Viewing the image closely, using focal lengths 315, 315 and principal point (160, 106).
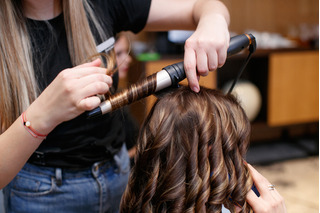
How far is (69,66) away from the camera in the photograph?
706mm

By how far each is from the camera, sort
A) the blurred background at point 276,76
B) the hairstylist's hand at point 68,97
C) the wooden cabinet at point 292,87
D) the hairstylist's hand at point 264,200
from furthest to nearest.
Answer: the wooden cabinet at point 292,87 → the blurred background at point 276,76 → the hairstylist's hand at point 264,200 → the hairstylist's hand at point 68,97

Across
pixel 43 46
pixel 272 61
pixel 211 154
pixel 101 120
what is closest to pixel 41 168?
pixel 101 120

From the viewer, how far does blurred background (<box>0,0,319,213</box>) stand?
7.22 ft

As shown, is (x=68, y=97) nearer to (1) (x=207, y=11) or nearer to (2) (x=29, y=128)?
(2) (x=29, y=128)

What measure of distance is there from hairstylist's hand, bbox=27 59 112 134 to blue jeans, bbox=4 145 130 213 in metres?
0.22

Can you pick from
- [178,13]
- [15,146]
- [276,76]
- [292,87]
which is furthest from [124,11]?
[292,87]

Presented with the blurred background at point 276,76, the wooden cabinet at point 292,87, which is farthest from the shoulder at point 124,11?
the wooden cabinet at point 292,87

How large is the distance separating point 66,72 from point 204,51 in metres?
0.24

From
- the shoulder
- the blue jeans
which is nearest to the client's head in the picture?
the blue jeans

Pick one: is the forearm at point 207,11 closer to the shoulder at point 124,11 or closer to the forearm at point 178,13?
the forearm at point 178,13

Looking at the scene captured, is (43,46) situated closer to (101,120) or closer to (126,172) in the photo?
(101,120)

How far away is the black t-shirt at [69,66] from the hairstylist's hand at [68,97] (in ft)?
0.57

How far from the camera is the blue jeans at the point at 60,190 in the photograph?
71 centimetres

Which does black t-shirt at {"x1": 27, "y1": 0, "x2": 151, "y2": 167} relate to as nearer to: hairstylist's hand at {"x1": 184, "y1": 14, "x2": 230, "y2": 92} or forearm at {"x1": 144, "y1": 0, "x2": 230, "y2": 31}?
forearm at {"x1": 144, "y1": 0, "x2": 230, "y2": 31}
